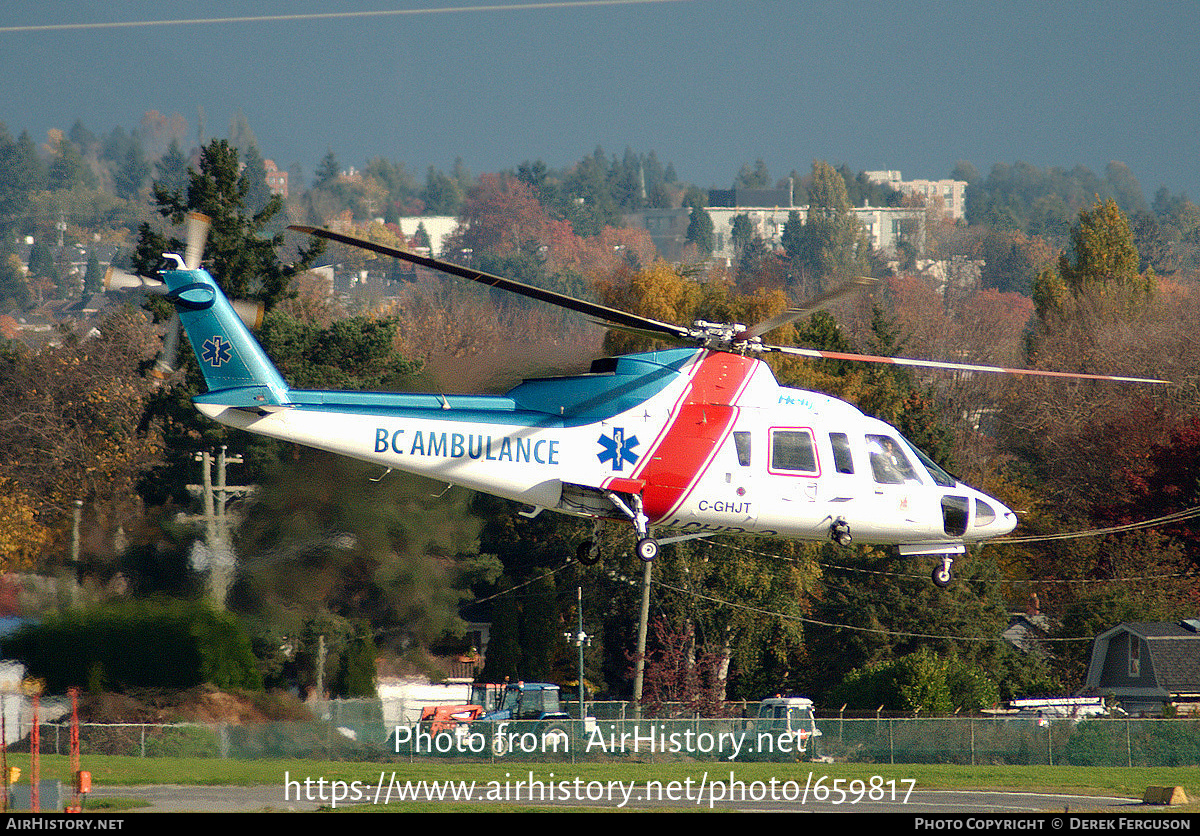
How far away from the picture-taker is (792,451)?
24.4 m

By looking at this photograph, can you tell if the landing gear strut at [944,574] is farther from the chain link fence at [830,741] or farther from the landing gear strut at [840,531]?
the chain link fence at [830,741]

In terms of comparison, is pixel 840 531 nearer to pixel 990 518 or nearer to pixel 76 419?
pixel 990 518

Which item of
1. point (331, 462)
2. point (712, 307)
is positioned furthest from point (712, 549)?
point (331, 462)

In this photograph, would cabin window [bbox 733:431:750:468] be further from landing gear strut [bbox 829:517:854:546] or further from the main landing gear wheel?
the main landing gear wheel

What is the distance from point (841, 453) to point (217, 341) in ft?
33.4

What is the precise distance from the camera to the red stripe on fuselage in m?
23.9

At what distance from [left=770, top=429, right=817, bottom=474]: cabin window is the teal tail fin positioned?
779cm

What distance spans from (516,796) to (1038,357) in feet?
242

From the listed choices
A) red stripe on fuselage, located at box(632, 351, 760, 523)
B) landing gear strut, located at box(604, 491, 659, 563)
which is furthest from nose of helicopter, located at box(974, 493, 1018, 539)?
landing gear strut, located at box(604, 491, 659, 563)

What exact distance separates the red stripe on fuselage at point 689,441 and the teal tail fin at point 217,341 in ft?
19.2

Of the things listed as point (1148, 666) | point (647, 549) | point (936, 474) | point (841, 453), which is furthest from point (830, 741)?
point (1148, 666)

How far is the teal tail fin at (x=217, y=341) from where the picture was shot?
75.8ft

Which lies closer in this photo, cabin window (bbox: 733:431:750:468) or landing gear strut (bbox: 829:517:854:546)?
cabin window (bbox: 733:431:750:468)

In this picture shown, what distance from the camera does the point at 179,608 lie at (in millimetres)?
30391
